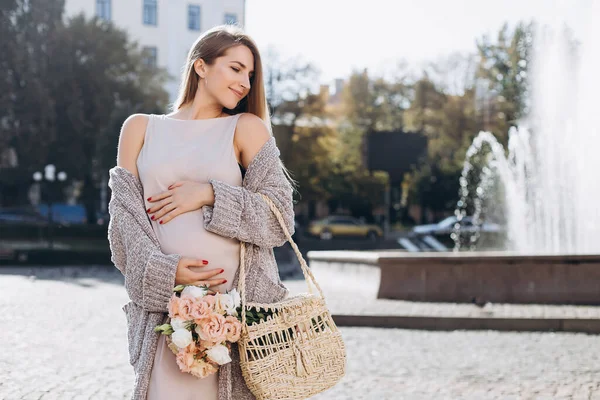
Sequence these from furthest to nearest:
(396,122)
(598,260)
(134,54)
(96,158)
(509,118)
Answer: (396,122) → (509,118) → (134,54) → (96,158) → (598,260)

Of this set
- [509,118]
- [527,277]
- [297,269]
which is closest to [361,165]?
[509,118]

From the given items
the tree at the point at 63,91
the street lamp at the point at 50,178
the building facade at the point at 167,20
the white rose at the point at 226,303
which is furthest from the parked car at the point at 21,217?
the white rose at the point at 226,303

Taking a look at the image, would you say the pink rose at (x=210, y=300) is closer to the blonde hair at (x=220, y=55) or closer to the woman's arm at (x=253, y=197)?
the woman's arm at (x=253, y=197)

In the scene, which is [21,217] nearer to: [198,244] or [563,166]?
[563,166]

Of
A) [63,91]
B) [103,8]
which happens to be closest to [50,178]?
[63,91]

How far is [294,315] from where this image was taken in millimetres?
2879

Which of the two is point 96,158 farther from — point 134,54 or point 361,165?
point 361,165

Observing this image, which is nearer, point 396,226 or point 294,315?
point 294,315

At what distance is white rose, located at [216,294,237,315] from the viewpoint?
2771 mm

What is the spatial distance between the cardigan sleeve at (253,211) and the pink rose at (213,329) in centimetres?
31

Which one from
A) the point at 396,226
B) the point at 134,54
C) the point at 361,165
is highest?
the point at 134,54

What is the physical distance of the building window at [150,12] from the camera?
53.4 metres

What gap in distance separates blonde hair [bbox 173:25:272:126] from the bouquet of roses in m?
0.70

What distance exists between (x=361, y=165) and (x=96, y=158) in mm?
20933
